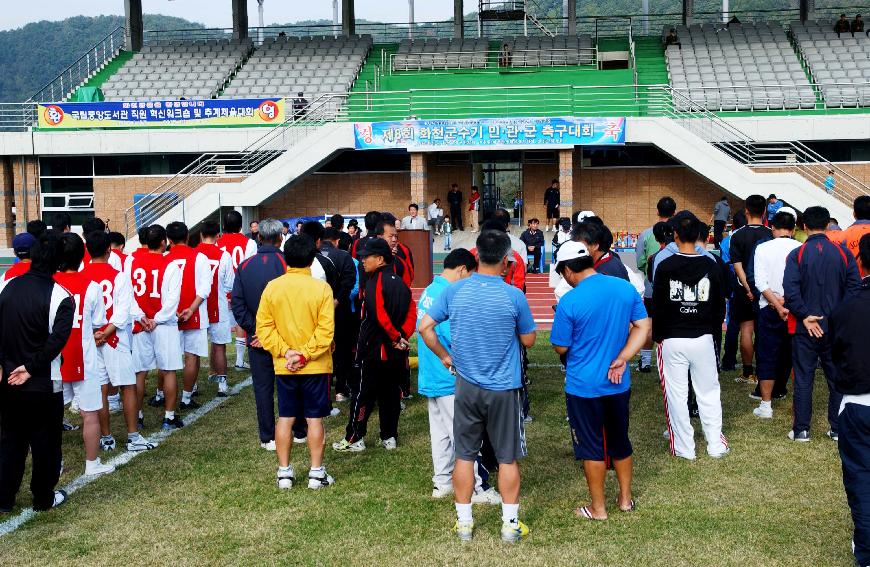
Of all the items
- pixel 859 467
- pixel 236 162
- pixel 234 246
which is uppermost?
pixel 236 162

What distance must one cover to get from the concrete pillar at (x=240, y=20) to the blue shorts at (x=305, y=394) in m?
31.3

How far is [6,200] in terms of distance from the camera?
99.7 ft

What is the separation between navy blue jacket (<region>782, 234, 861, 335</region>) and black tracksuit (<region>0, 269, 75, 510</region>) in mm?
5831

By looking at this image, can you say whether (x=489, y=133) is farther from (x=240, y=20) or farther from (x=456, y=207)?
(x=240, y=20)

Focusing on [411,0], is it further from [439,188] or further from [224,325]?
[224,325]

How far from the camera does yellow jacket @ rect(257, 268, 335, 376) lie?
22.4ft

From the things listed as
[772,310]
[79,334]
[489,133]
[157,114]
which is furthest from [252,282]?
[157,114]

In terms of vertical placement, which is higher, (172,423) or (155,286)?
(155,286)

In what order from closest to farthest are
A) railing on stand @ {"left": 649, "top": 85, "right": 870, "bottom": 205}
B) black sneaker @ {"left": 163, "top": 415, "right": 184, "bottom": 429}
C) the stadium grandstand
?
black sneaker @ {"left": 163, "top": 415, "right": 184, "bottom": 429} → railing on stand @ {"left": 649, "top": 85, "right": 870, "bottom": 205} → the stadium grandstand

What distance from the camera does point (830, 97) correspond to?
91.4 feet

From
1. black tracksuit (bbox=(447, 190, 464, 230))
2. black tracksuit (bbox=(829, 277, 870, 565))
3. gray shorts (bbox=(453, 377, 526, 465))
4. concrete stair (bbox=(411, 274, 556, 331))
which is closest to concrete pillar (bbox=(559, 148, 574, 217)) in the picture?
black tracksuit (bbox=(447, 190, 464, 230))

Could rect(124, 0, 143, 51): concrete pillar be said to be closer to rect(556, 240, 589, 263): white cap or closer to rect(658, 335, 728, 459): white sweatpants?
rect(658, 335, 728, 459): white sweatpants

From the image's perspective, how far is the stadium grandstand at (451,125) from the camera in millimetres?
25922

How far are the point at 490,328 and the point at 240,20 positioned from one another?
32894 mm
